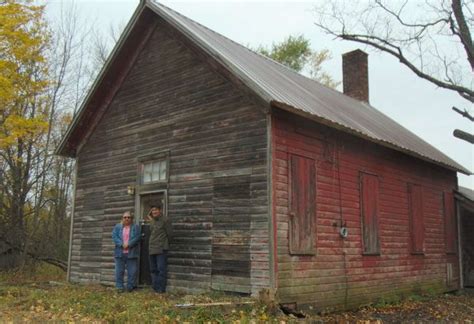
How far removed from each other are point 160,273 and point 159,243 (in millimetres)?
623

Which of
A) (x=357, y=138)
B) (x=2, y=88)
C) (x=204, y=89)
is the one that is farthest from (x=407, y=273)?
(x=2, y=88)

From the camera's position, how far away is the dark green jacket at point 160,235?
10305 millimetres

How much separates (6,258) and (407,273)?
14421mm

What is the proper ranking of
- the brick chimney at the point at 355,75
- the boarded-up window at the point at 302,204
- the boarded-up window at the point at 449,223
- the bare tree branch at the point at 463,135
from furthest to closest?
1. the brick chimney at the point at 355,75
2. the boarded-up window at the point at 449,223
3. the bare tree branch at the point at 463,135
4. the boarded-up window at the point at 302,204

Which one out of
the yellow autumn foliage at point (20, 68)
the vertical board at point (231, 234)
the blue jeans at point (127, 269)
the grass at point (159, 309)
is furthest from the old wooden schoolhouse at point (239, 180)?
the yellow autumn foliage at point (20, 68)

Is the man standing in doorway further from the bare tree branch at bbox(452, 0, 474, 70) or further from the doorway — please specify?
the bare tree branch at bbox(452, 0, 474, 70)

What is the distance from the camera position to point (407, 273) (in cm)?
1333

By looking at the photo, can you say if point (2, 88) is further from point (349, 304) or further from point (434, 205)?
point (434, 205)

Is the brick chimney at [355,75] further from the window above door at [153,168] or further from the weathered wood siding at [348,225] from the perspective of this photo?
the window above door at [153,168]

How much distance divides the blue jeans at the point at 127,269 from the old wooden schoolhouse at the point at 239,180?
943 mm

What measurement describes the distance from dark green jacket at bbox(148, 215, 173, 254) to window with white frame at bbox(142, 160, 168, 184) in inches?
47.3

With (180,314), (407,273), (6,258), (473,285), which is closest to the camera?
(180,314)

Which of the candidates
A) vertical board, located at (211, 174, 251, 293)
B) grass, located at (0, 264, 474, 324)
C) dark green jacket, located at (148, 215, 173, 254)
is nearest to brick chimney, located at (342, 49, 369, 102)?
grass, located at (0, 264, 474, 324)

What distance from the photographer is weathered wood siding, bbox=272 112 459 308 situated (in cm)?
930
